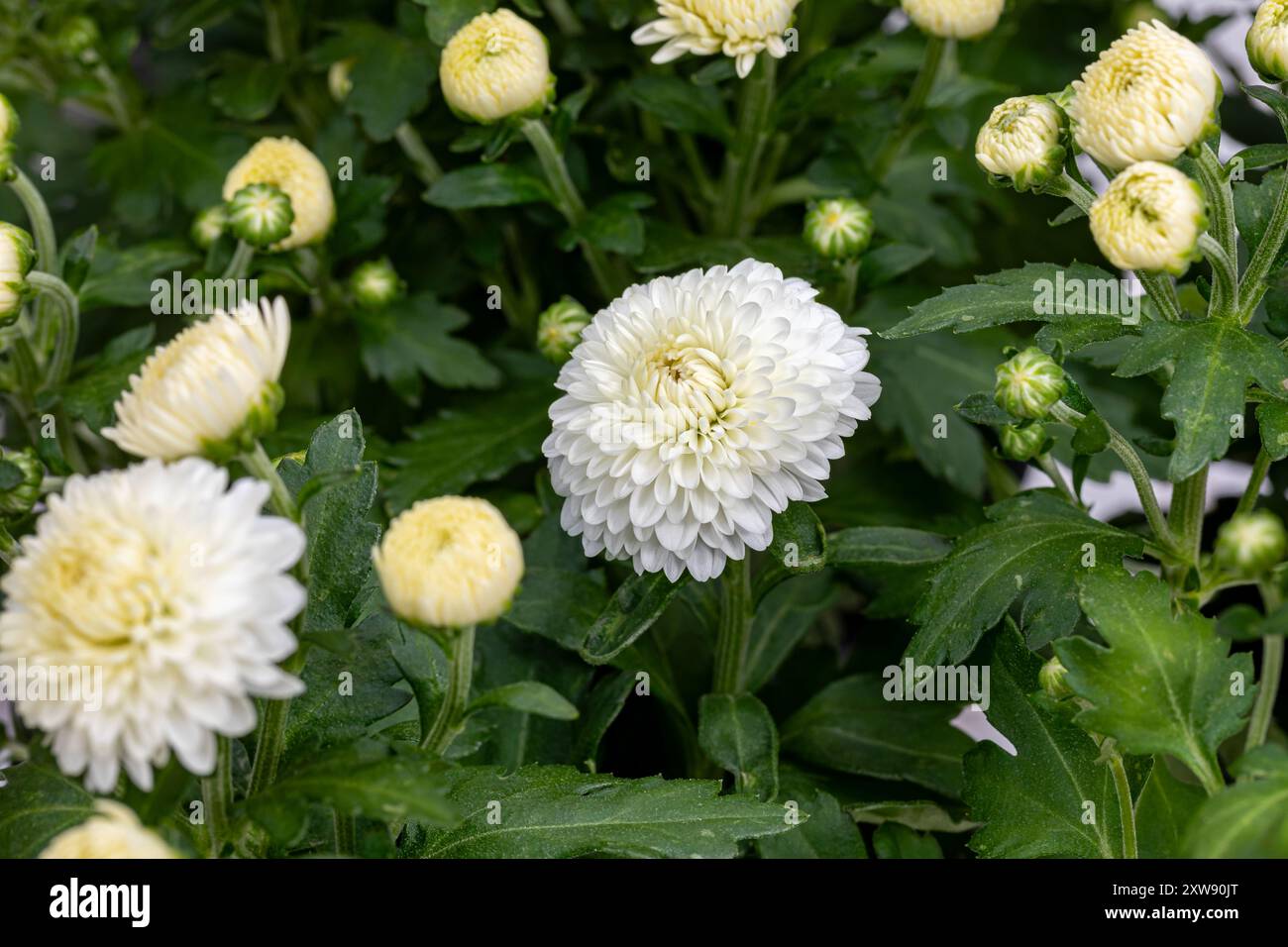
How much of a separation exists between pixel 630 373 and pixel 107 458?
597 millimetres

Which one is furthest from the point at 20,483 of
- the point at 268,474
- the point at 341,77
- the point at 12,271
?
the point at 341,77

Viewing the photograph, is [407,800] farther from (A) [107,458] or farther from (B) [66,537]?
(A) [107,458]

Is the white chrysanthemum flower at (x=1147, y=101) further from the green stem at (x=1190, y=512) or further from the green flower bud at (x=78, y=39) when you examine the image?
the green flower bud at (x=78, y=39)

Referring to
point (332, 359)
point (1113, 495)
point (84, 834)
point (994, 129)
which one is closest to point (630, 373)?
point (994, 129)

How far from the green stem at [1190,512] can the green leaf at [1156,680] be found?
0.41ft

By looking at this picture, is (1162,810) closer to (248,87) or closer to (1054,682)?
(1054,682)

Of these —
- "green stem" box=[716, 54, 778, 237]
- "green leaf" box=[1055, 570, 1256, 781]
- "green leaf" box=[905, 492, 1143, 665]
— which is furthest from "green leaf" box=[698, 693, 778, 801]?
"green stem" box=[716, 54, 778, 237]

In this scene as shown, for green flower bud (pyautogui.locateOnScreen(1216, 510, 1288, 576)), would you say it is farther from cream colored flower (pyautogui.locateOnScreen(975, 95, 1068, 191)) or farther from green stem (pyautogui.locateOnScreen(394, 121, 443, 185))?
green stem (pyautogui.locateOnScreen(394, 121, 443, 185))

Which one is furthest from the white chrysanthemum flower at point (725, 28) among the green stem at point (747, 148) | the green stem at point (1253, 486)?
the green stem at point (1253, 486)

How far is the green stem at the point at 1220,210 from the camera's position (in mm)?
710

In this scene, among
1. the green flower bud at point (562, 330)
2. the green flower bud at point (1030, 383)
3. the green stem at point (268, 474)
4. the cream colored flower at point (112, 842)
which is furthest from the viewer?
the green flower bud at point (562, 330)

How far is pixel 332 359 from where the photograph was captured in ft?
3.83

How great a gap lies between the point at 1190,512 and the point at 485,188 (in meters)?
0.55

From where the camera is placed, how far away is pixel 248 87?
1.18m
